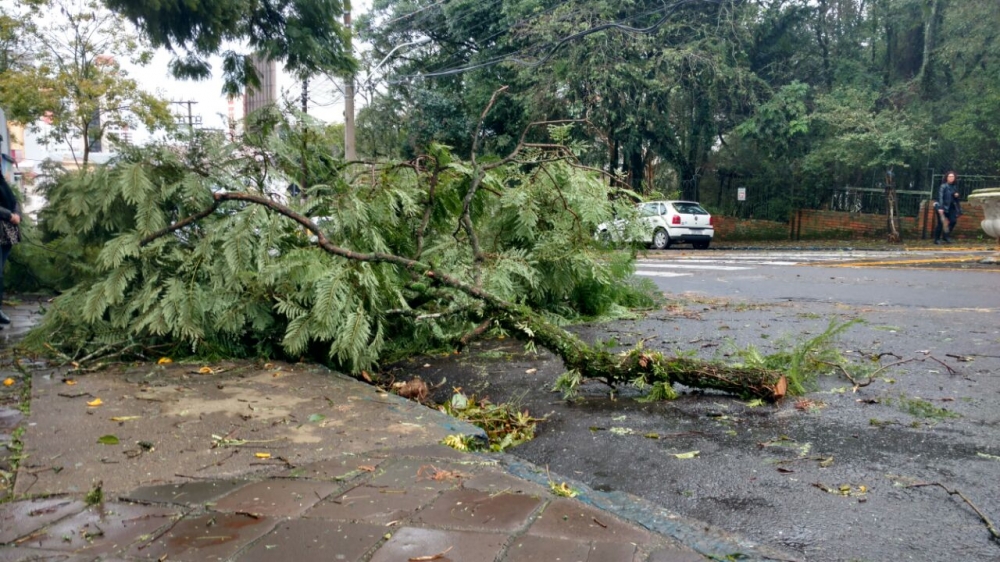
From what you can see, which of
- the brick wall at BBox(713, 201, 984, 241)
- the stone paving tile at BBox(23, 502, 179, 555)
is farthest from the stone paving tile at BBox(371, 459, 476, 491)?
the brick wall at BBox(713, 201, 984, 241)

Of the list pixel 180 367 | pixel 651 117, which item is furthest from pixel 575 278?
pixel 651 117

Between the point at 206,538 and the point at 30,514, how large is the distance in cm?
68

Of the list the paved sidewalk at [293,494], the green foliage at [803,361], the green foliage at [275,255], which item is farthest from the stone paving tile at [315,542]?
the green foliage at [803,361]

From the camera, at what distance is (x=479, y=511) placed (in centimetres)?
270

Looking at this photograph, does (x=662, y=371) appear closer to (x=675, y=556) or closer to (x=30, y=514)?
(x=675, y=556)

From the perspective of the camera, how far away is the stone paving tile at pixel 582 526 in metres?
2.49

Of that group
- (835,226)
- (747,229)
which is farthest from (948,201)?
(747,229)

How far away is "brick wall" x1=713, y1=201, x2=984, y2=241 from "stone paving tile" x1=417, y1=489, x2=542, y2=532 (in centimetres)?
2558

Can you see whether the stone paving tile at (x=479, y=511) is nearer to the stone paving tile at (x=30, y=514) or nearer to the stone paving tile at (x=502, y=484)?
the stone paving tile at (x=502, y=484)

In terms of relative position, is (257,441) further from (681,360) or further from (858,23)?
(858,23)

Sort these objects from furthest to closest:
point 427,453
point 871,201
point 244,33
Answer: point 871,201
point 244,33
point 427,453

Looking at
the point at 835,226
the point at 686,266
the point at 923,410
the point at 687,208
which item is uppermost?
the point at 687,208

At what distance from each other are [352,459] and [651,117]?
75.4 feet

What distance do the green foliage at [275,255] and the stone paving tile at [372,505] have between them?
191 cm
